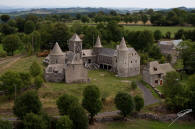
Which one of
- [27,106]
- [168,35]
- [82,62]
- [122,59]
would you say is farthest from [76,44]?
[168,35]

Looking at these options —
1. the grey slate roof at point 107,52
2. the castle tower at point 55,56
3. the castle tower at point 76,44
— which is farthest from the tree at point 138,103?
the grey slate roof at point 107,52

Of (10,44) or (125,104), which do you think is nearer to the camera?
(125,104)

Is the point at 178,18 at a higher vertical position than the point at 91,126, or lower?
higher

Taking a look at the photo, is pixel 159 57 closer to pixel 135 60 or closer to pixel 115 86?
pixel 135 60

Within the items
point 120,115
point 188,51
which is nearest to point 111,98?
point 120,115

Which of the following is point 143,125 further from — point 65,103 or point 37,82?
point 37,82

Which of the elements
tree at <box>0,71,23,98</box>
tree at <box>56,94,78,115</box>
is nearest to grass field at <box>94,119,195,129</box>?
tree at <box>56,94,78,115</box>

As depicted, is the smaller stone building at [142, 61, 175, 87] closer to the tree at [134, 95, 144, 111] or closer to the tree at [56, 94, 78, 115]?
the tree at [134, 95, 144, 111]

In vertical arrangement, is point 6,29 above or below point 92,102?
above
